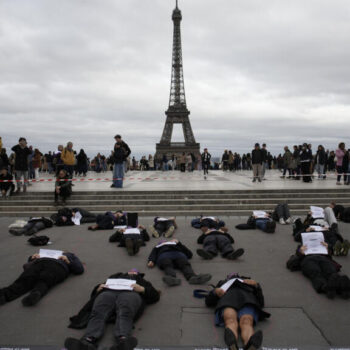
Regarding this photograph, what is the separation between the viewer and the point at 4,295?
4.44 m

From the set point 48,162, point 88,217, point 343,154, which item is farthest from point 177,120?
point 88,217

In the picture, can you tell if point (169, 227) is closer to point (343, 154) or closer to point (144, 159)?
point (343, 154)

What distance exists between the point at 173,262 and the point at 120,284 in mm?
1730

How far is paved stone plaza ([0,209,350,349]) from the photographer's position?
3510mm

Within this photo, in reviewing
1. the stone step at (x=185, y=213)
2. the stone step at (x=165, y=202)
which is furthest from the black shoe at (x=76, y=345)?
the stone step at (x=165, y=202)

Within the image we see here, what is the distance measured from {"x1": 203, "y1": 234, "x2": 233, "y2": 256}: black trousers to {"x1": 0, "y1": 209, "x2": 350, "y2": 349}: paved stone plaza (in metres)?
0.21

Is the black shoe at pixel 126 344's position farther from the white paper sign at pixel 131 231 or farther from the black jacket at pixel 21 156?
the black jacket at pixel 21 156

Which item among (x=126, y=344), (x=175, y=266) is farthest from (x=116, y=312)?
(x=175, y=266)

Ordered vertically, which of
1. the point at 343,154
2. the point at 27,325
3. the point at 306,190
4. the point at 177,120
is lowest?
the point at 27,325

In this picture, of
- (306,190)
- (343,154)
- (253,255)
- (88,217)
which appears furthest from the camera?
(343,154)

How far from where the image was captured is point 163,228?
8.57 metres

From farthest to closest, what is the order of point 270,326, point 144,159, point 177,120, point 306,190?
point 177,120 < point 144,159 < point 306,190 < point 270,326

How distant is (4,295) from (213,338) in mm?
2791

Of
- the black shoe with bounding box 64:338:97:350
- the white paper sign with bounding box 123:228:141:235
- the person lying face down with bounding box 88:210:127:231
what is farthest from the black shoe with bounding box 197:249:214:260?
the person lying face down with bounding box 88:210:127:231
